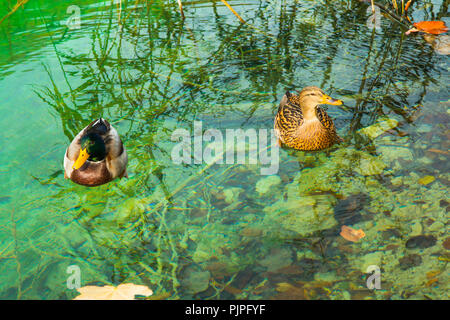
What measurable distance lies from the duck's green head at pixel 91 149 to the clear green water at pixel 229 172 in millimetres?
333

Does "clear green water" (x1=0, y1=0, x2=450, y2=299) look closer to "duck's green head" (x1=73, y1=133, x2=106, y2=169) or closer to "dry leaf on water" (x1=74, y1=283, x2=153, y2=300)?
"dry leaf on water" (x1=74, y1=283, x2=153, y2=300)

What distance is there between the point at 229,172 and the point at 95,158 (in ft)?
4.22

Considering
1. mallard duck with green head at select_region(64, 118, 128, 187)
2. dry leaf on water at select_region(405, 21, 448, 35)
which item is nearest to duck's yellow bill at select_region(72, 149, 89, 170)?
→ mallard duck with green head at select_region(64, 118, 128, 187)

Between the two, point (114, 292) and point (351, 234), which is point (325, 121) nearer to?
point (351, 234)

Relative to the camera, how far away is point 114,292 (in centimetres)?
263

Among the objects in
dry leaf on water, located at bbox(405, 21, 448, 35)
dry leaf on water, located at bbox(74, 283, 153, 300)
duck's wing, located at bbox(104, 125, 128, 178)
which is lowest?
dry leaf on water, located at bbox(74, 283, 153, 300)

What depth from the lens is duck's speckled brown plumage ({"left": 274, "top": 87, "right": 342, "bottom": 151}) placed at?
3852 millimetres

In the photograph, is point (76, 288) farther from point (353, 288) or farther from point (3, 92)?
point (3, 92)

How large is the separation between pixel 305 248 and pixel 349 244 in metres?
0.34

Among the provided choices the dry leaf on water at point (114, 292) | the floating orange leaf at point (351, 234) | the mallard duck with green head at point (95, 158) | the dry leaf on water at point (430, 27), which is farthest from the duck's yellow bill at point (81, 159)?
the dry leaf on water at point (430, 27)

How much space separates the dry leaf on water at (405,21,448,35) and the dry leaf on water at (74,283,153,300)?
5425 mm

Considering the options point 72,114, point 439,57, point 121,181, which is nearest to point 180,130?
point 121,181
